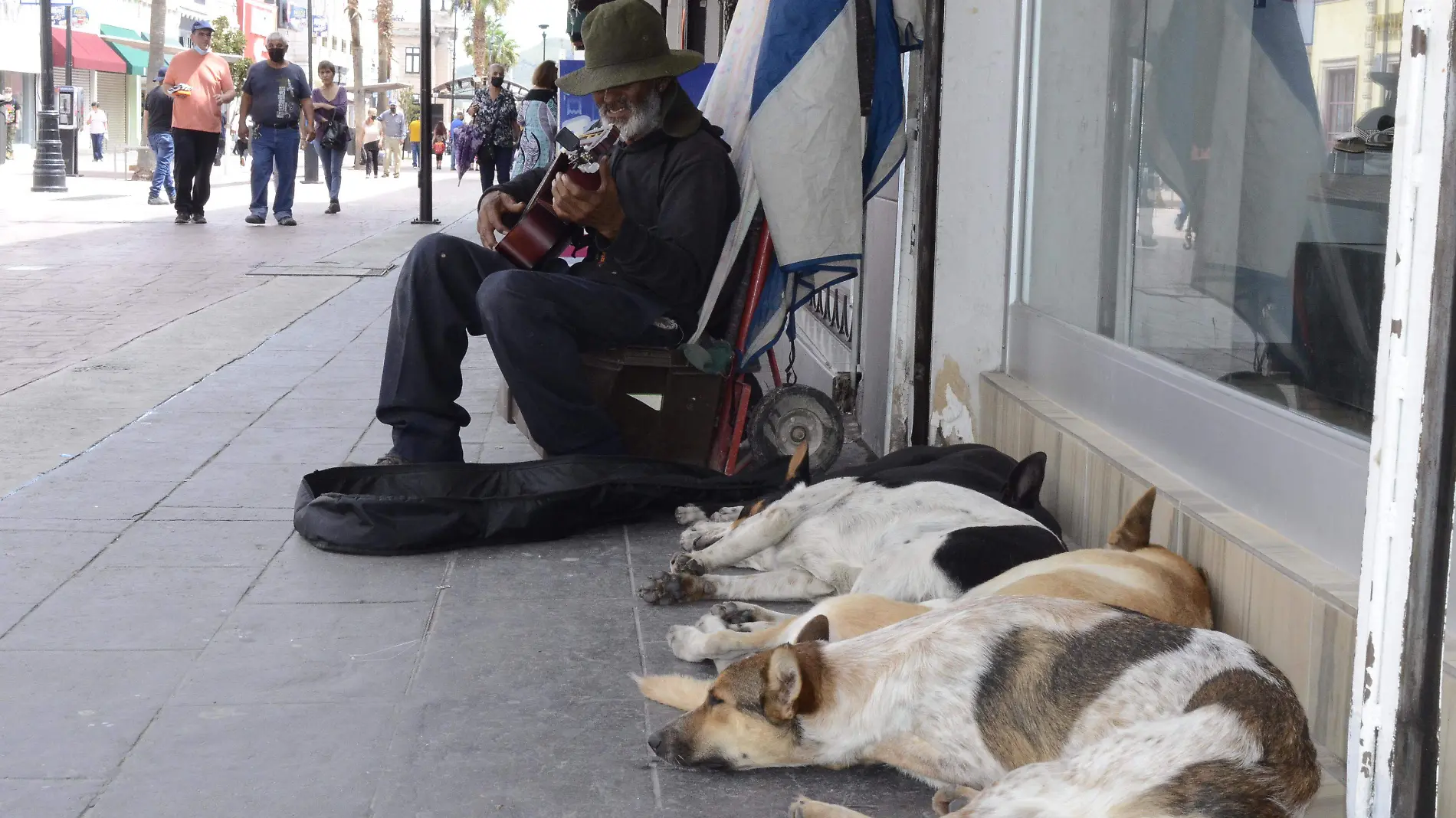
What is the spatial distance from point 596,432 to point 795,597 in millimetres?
1209

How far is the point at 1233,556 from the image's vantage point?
115 inches

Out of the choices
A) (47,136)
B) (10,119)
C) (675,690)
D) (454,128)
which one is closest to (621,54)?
(675,690)

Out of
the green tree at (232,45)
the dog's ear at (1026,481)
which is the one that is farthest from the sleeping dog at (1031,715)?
the green tree at (232,45)

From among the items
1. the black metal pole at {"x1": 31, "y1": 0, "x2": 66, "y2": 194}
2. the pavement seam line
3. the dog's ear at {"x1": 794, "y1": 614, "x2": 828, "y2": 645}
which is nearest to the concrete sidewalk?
→ the pavement seam line

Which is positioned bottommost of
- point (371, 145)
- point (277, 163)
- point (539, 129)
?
point (277, 163)

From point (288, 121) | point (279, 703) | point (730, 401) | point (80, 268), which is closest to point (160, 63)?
point (288, 121)

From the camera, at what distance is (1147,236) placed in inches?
170

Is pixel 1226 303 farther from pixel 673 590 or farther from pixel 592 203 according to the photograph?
pixel 592 203

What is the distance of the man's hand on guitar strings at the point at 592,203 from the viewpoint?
14.9ft

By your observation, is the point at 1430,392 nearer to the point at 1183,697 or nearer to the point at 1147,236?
the point at 1183,697

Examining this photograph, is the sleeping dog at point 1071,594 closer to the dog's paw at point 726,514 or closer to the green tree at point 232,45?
the dog's paw at point 726,514

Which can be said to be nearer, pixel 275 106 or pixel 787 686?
pixel 787 686

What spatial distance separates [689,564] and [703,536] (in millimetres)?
282

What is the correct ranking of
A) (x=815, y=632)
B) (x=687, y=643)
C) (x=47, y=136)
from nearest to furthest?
(x=815, y=632), (x=687, y=643), (x=47, y=136)
